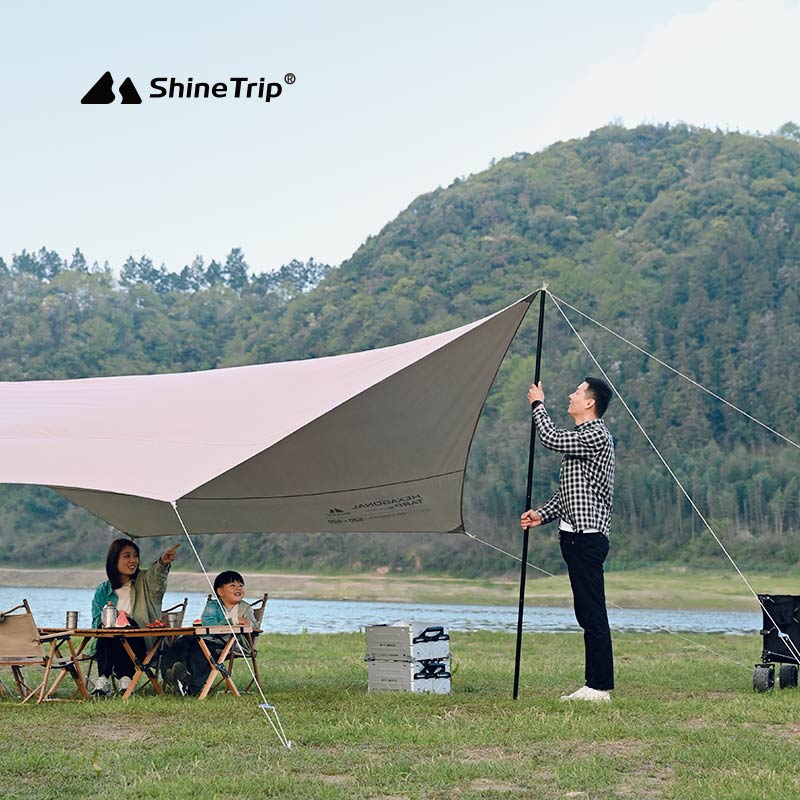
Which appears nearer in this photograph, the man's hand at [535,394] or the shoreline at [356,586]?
the man's hand at [535,394]

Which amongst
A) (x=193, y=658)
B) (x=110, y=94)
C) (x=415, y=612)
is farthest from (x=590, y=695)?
(x=415, y=612)

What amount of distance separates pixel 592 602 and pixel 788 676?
47.6 inches

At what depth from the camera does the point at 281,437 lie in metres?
5.32

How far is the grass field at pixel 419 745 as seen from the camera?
12.4 feet

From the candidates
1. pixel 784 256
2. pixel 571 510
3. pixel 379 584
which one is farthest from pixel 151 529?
pixel 784 256

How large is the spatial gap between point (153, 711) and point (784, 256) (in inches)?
1668

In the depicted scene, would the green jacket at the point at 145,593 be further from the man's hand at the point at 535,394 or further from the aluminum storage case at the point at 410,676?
the man's hand at the point at 535,394

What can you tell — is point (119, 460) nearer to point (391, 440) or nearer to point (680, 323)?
point (391, 440)

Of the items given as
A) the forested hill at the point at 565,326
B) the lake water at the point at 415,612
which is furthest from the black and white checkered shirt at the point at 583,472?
the forested hill at the point at 565,326

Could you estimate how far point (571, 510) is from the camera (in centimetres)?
573

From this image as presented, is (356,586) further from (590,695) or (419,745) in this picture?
(419,745)

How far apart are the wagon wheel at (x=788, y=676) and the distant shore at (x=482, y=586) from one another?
22.8 meters

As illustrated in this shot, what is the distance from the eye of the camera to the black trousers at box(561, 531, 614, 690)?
18.5 feet

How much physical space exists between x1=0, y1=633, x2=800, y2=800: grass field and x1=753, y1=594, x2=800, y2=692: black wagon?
112mm
